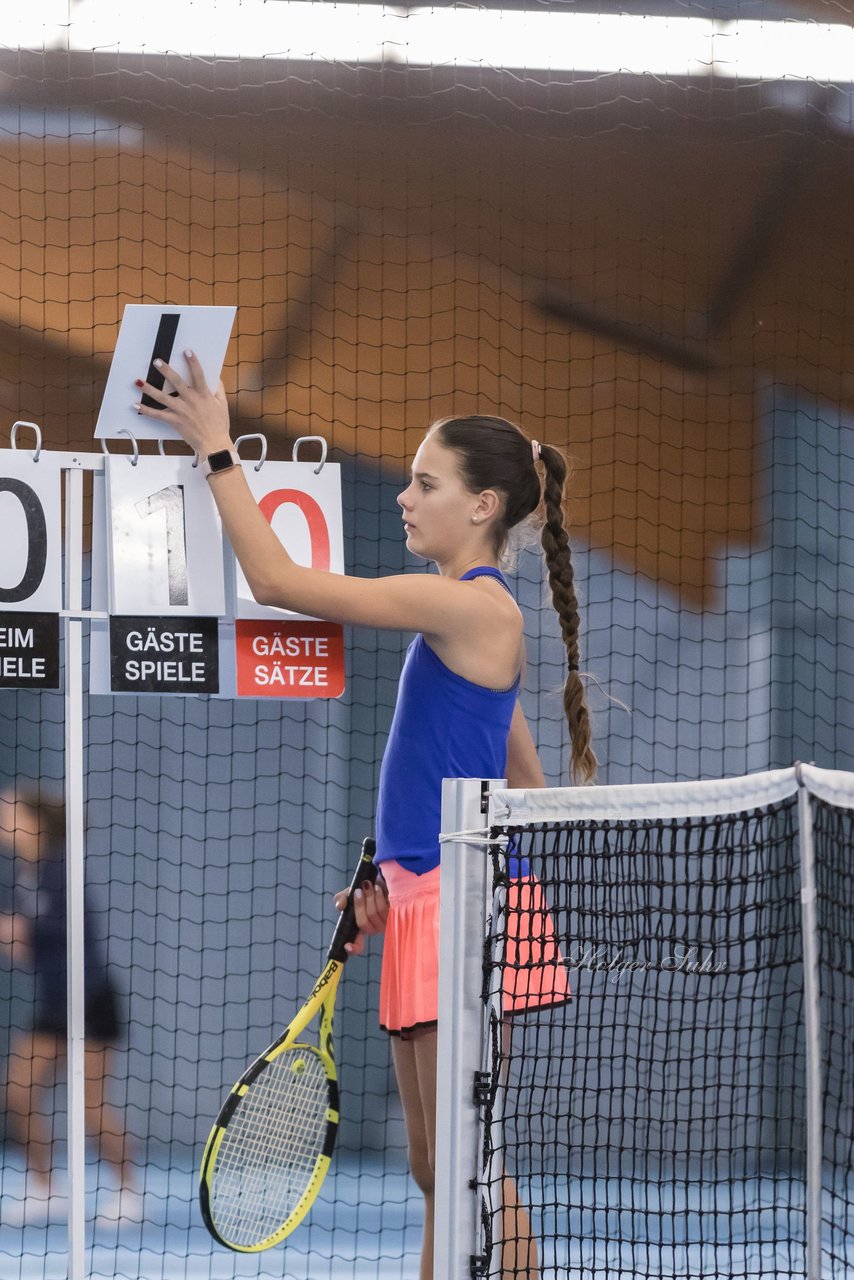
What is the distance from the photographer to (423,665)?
217cm

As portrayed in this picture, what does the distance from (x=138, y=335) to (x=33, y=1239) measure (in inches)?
122

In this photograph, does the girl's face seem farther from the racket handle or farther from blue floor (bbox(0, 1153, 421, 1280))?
blue floor (bbox(0, 1153, 421, 1280))

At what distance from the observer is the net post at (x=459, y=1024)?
172 cm

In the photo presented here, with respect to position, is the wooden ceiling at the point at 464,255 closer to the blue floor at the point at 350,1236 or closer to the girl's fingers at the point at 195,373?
the blue floor at the point at 350,1236

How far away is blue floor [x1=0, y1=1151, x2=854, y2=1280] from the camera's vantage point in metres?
3.95

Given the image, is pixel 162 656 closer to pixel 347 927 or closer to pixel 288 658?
pixel 288 658

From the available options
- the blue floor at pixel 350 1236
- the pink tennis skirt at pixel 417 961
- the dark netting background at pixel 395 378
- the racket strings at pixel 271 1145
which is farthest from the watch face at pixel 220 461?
the dark netting background at pixel 395 378

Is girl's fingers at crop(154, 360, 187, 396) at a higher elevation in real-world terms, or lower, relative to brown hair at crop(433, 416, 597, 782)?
higher

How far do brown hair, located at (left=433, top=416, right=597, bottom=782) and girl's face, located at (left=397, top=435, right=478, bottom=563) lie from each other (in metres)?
0.02

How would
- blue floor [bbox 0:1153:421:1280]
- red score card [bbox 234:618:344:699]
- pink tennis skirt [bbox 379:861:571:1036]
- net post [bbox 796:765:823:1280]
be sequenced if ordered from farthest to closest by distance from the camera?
blue floor [bbox 0:1153:421:1280] → red score card [bbox 234:618:344:699] → pink tennis skirt [bbox 379:861:571:1036] → net post [bbox 796:765:823:1280]

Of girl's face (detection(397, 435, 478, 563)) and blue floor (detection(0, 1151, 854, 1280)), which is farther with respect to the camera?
blue floor (detection(0, 1151, 854, 1280))

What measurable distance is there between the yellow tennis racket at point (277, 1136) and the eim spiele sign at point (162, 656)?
421 mm

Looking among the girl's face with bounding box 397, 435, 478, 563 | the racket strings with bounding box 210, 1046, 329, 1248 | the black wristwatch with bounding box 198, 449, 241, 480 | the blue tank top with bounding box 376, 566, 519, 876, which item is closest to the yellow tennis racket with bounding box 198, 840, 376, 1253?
the racket strings with bounding box 210, 1046, 329, 1248

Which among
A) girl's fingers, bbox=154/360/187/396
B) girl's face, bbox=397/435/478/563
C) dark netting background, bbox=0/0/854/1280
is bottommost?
girl's face, bbox=397/435/478/563
